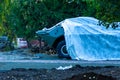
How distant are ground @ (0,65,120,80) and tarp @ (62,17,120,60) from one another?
194 inches

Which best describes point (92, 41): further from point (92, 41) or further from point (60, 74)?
point (60, 74)

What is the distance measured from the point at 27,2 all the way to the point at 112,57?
21.9 feet

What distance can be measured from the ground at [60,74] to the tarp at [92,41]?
4.92 metres

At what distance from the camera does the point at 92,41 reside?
634 inches

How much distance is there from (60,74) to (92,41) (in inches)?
254

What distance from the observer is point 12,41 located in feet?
78.7

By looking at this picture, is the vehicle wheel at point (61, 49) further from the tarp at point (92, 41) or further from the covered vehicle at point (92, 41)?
the tarp at point (92, 41)

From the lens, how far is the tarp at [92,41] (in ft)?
52.1

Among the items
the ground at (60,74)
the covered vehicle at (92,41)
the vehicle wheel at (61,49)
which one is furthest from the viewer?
the vehicle wheel at (61,49)

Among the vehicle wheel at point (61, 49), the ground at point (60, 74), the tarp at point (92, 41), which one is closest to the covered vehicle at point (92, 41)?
the tarp at point (92, 41)

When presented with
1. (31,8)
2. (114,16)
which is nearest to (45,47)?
(31,8)

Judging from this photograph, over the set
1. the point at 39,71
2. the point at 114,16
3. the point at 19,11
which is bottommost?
the point at 39,71

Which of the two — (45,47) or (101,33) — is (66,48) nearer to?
(101,33)

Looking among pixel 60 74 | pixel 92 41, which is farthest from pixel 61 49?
pixel 60 74
